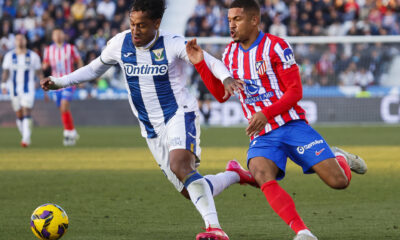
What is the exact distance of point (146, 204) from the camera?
7.80 m

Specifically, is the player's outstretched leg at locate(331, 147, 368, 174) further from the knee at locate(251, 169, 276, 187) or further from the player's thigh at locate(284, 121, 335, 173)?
the knee at locate(251, 169, 276, 187)

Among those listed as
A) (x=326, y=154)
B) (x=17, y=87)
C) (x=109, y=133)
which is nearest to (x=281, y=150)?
(x=326, y=154)

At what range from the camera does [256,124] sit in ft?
18.1

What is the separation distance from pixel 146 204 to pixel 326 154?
2.45m

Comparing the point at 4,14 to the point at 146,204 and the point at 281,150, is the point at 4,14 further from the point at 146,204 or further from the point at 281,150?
the point at 281,150

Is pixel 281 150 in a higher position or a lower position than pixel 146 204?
higher

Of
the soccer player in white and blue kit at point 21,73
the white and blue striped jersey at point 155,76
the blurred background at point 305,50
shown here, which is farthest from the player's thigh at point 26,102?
the white and blue striped jersey at point 155,76

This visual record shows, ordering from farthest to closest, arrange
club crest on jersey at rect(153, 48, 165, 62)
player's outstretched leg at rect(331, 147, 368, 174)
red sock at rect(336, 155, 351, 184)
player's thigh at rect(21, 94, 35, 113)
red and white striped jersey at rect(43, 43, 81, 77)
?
red and white striped jersey at rect(43, 43, 81, 77) → player's thigh at rect(21, 94, 35, 113) → player's outstretched leg at rect(331, 147, 368, 174) → red sock at rect(336, 155, 351, 184) → club crest on jersey at rect(153, 48, 165, 62)

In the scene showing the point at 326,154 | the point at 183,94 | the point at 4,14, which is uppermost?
the point at 183,94

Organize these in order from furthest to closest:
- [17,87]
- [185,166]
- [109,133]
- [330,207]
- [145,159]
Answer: [109,133] → [17,87] → [145,159] → [330,207] → [185,166]

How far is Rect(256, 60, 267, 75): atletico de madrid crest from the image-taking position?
603 cm

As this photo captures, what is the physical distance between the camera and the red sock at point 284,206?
5508 millimetres

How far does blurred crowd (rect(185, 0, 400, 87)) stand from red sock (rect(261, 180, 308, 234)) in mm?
16199

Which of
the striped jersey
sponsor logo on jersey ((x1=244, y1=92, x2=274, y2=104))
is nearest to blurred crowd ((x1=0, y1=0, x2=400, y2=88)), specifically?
the striped jersey
